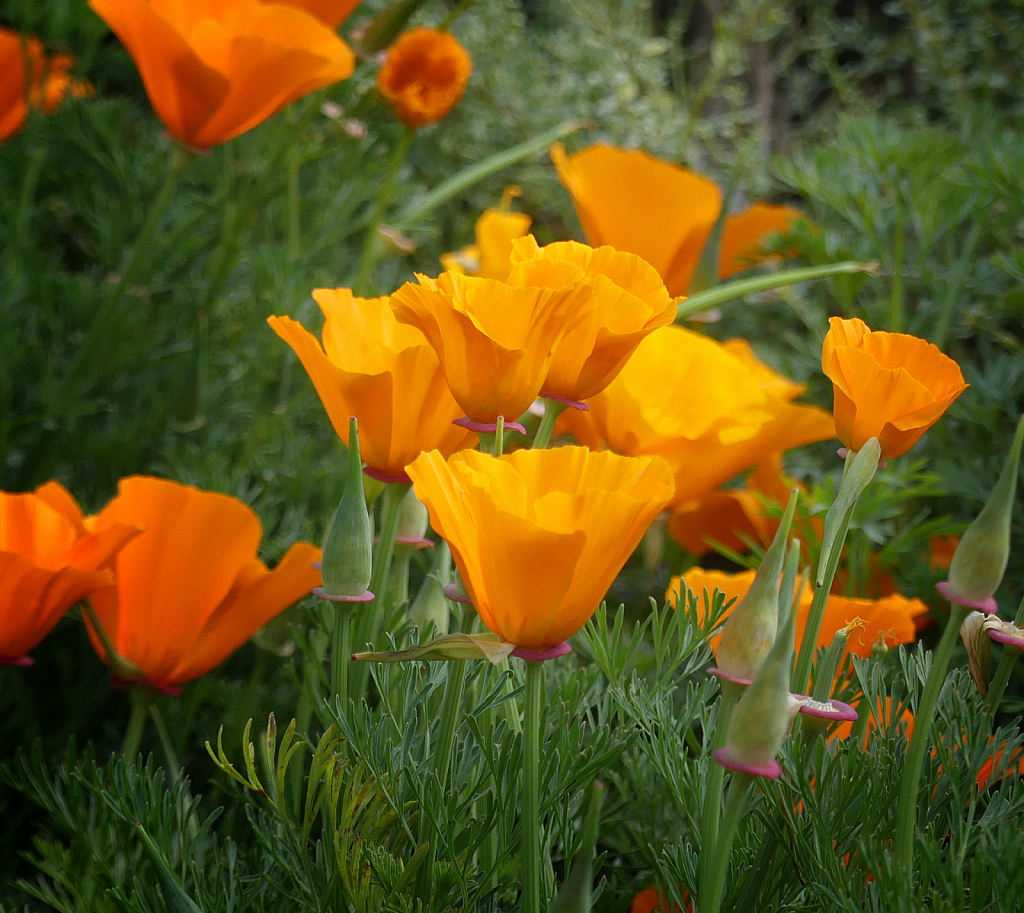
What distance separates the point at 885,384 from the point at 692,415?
0.24m

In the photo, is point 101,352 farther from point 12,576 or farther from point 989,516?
point 989,516

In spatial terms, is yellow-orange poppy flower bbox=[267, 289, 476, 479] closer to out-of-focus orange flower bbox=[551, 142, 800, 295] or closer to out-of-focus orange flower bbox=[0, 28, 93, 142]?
out-of-focus orange flower bbox=[551, 142, 800, 295]

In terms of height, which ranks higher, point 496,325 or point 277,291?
point 496,325

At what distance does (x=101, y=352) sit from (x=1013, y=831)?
668mm

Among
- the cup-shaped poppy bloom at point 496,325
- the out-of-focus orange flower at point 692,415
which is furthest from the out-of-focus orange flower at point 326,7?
the cup-shaped poppy bloom at point 496,325

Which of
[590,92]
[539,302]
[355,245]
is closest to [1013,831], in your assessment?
[539,302]

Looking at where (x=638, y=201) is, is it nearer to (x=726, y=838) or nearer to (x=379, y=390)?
(x=379, y=390)

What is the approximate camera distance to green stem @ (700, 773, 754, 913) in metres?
0.25

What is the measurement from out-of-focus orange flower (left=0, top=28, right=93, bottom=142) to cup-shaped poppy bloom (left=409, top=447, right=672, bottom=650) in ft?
2.11

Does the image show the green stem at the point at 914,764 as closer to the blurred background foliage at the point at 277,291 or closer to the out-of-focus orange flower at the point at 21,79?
the blurred background foliage at the point at 277,291

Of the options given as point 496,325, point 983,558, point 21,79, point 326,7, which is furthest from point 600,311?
point 21,79

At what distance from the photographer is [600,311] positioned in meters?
0.30

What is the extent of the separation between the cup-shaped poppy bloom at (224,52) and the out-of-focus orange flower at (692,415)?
25 cm

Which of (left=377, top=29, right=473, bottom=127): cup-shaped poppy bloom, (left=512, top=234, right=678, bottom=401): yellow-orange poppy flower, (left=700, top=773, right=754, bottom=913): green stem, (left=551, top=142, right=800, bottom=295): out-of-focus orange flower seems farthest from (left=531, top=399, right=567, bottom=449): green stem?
(left=377, top=29, right=473, bottom=127): cup-shaped poppy bloom
